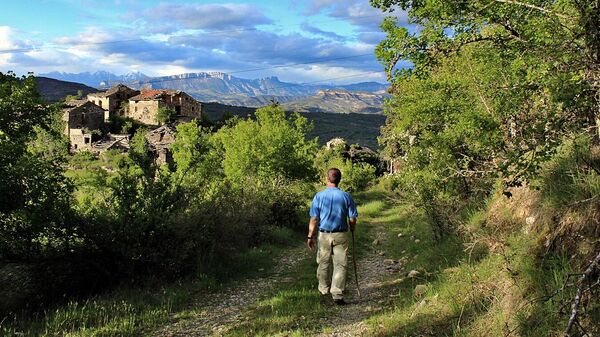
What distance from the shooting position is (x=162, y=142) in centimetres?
7862

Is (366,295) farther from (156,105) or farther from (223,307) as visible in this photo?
(156,105)

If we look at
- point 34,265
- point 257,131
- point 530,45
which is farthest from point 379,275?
point 257,131

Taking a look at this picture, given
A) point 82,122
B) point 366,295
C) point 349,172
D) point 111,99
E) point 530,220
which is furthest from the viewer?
point 111,99

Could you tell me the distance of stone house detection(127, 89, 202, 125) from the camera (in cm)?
9962

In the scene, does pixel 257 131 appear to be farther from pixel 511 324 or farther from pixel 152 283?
pixel 511 324

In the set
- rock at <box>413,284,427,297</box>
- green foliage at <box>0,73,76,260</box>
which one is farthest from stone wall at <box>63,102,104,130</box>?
rock at <box>413,284,427,297</box>

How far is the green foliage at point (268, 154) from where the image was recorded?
76.4 ft

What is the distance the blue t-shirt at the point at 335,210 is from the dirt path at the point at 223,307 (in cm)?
218

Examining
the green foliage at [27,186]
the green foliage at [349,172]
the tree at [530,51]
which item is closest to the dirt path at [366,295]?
the tree at [530,51]

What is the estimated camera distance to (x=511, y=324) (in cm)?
520

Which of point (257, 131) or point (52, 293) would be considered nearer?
point (52, 293)

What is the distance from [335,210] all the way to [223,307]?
9.12ft

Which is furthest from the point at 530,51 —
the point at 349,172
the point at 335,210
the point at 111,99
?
the point at 111,99

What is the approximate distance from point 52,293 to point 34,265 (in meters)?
0.63
